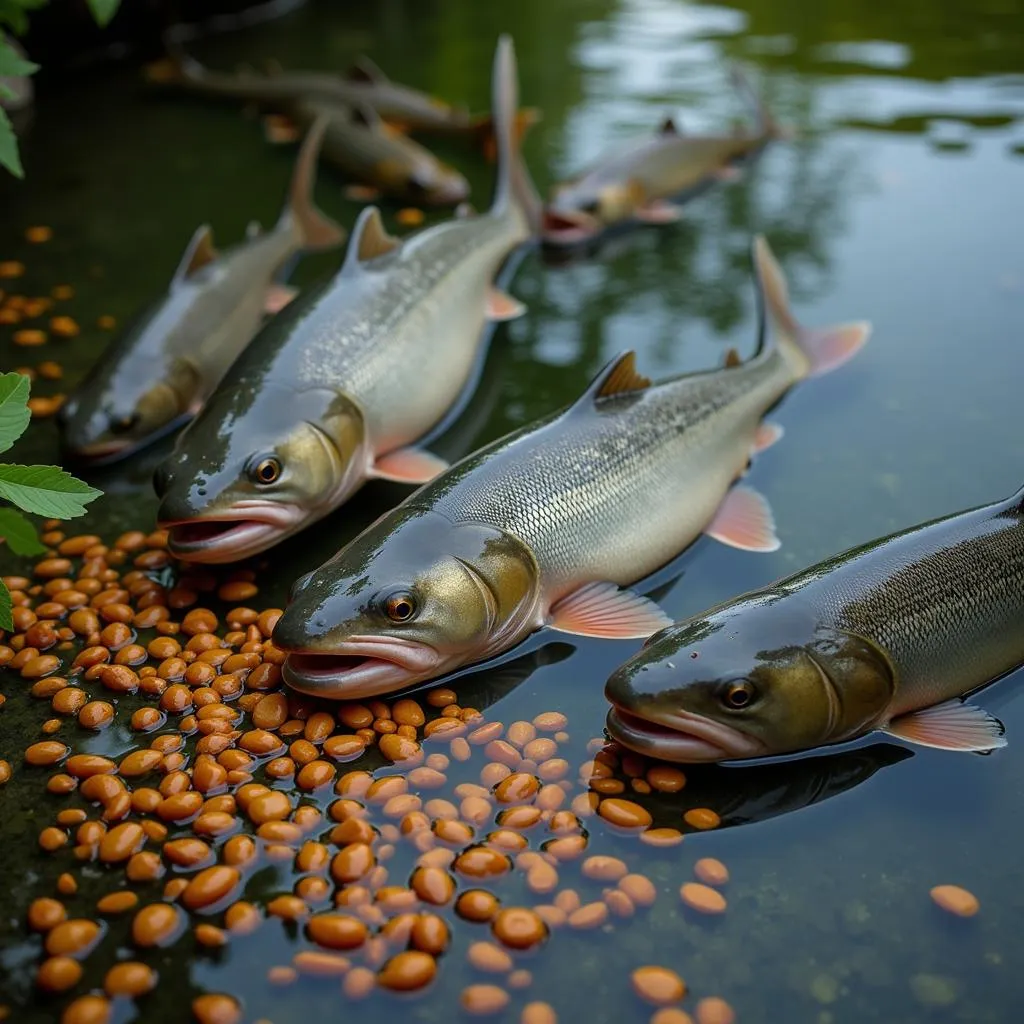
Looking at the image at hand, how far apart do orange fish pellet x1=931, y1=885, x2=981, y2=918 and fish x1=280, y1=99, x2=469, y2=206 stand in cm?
480

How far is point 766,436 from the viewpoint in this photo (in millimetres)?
4512

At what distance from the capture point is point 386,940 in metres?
2.65

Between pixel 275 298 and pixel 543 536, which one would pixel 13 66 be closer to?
pixel 275 298

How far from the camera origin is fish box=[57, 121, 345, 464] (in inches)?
175

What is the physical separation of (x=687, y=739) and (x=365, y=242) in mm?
2722

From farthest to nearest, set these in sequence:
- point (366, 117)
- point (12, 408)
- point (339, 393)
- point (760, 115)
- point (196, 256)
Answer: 1. point (760, 115)
2. point (366, 117)
3. point (196, 256)
4. point (339, 393)
5. point (12, 408)

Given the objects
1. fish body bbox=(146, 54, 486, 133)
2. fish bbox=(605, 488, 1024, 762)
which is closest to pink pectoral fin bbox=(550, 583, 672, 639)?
fish bbox=(605, 488, 1024, 762)

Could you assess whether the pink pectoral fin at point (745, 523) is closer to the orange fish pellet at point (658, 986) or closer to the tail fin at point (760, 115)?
the orange fish pellet at point (658, 986)

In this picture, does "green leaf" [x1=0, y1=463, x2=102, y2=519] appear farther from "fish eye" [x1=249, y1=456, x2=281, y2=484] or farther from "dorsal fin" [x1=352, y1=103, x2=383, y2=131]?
"dorsal fin" [x1=352, y1=103, x2=383, y2=131]

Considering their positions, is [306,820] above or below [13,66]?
below

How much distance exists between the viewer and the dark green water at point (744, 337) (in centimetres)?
266

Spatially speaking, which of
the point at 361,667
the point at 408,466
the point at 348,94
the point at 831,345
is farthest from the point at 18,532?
the point at 348,94

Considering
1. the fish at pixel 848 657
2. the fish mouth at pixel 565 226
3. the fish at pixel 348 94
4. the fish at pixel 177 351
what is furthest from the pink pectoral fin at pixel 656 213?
the fish at pixel 848 657

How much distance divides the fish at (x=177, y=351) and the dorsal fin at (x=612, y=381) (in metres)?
1.78
